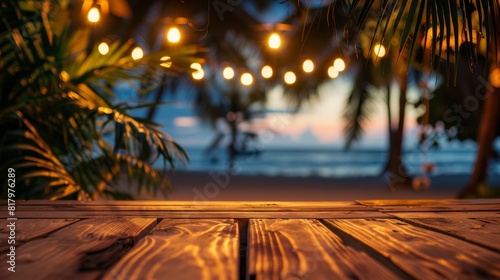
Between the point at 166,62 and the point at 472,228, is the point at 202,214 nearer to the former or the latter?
the point at 472,228

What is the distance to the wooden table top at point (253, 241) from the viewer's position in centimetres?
98

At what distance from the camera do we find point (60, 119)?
120 inches

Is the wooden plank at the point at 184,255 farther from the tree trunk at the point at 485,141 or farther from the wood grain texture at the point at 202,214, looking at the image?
the tree trunk at the point at 485,141

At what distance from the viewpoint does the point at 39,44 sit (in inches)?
141

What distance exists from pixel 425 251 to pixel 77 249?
0.72 m

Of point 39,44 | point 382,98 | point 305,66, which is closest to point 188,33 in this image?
point 305,66

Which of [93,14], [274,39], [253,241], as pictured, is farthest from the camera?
[274,39]

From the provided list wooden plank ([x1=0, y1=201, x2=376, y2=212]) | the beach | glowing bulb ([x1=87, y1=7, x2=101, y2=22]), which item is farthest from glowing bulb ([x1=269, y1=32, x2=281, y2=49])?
wooden plank ([x1=0, y1=201, x2=376, y2=212])

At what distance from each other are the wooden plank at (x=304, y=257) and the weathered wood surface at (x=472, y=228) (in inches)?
11.8

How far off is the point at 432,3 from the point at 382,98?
42.7 feet

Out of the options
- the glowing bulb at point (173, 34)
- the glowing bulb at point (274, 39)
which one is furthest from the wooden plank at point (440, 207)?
the glowing bulb at point (274, 39)

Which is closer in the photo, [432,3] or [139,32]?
[432,3]

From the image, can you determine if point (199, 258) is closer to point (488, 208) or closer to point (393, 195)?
point (488, 208)

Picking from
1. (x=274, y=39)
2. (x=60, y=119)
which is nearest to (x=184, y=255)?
(x=60, y=119)
